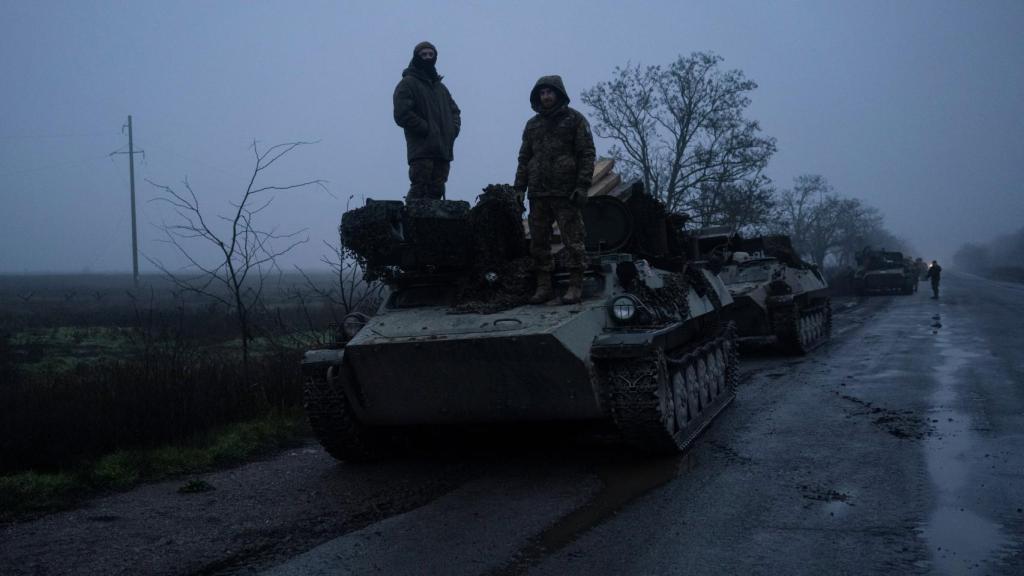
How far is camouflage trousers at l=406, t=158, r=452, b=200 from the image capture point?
9.62 m

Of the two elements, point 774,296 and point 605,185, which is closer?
point 605,185

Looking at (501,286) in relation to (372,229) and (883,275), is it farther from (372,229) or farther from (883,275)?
(883,275)

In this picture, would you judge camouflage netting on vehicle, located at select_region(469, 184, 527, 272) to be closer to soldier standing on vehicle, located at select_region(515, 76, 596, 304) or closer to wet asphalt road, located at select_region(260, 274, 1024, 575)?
soldier standing on vehicle, located at select_region(515, 76, 596, 304)

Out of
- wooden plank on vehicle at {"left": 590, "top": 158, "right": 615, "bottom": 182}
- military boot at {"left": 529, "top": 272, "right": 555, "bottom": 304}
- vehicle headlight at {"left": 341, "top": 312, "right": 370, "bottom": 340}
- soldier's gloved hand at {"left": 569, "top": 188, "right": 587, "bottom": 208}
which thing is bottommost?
vehicle headlight at {"left": 341, "top": 312, "right": 370, "bottom": 340}

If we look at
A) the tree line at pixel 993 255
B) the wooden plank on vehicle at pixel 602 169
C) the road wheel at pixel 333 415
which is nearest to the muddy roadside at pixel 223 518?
the road wheel at pixel 333 415

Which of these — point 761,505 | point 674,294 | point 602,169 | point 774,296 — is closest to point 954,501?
point 761,505

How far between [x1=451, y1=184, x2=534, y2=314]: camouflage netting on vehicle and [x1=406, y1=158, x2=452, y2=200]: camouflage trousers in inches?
61.4

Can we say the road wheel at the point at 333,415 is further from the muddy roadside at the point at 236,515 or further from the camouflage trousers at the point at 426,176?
the camouflage trousers at the point at 426,176

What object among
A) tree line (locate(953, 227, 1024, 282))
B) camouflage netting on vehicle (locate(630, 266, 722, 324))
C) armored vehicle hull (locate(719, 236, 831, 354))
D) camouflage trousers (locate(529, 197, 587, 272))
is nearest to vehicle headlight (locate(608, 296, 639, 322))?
camouflage netting on vehicle (locate(630, 266, 722, 324))

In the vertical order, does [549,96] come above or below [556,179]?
above

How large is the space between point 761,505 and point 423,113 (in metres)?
5.29

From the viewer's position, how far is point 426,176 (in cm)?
967

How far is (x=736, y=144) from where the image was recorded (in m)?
35.6

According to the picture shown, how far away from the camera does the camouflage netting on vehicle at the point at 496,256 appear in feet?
26.3
